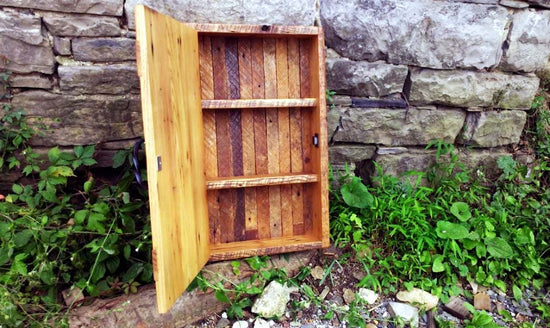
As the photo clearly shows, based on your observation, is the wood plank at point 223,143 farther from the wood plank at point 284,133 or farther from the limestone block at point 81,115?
the limestone block at point 81,115

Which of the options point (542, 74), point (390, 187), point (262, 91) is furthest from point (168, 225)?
point (542, 74)

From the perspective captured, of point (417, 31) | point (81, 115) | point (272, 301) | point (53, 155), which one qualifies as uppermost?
point (417, 31)

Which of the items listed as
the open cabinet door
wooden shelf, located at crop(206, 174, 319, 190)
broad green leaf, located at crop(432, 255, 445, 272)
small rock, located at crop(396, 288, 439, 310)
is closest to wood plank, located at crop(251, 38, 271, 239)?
wooden shelf, located at crop(206, 174, 319, 190)

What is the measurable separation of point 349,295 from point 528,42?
6.73ft

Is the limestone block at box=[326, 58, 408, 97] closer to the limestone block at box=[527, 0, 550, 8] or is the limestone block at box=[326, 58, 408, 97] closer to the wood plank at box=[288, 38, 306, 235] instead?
the wood plank at box=[288, 38, 306, 235]

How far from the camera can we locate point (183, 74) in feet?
5.00

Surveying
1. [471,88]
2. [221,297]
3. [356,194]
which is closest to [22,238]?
[221,297]

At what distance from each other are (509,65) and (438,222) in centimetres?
122

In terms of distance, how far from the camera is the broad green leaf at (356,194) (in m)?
2.09

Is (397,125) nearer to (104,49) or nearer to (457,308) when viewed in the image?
(457,308)

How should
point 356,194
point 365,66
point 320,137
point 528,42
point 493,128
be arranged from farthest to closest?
point 493,128 < point 528,42 < point 365,66 < point 356,194 < point 320,137

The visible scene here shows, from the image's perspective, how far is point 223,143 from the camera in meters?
1.97

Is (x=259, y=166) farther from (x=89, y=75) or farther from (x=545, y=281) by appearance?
(x=545, y=281)

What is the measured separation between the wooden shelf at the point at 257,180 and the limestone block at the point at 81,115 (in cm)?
62
